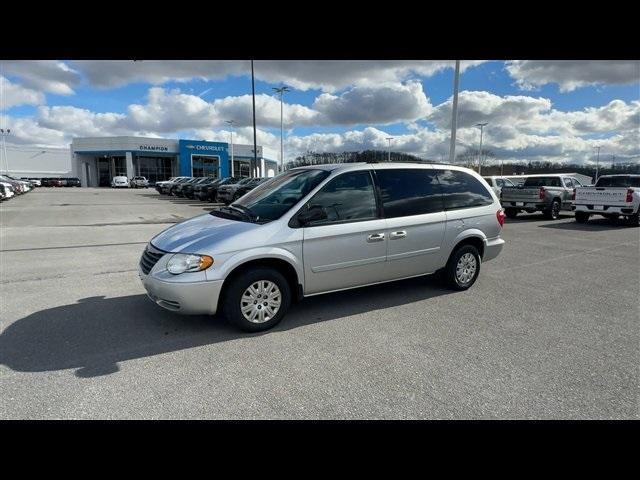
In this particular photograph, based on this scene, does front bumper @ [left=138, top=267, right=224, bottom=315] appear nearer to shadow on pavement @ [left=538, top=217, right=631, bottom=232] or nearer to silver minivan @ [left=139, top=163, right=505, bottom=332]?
silver minivan @ [left=139, top=163, right=505, bottom=332]

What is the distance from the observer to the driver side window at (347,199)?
450 centimetres

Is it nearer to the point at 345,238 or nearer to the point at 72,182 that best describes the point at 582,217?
the point at 345,238

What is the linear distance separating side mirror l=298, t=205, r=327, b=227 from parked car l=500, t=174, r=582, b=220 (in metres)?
14.5

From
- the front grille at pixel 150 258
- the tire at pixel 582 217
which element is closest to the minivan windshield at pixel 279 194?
the front grille at pixel 150 258

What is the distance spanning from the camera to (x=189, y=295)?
3.84 meters

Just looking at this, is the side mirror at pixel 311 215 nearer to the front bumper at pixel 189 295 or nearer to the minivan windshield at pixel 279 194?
the minivan windshield at pixel 279 194

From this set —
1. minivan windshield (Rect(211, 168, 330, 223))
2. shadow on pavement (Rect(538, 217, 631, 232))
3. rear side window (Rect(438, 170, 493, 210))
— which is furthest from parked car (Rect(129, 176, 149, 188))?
rear side window (Rect(438, 170, 493, 210))

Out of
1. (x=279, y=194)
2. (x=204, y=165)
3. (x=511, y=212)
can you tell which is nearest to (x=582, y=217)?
(x=511, y=212)
